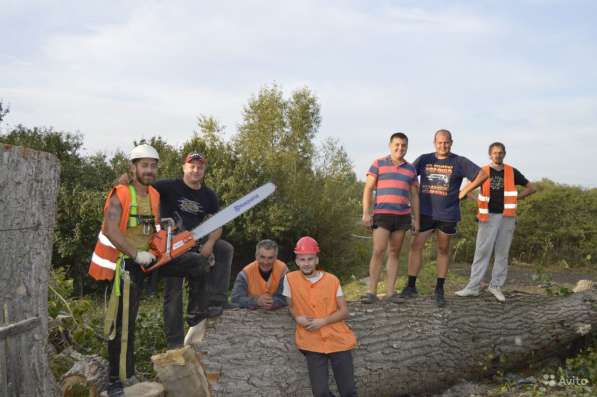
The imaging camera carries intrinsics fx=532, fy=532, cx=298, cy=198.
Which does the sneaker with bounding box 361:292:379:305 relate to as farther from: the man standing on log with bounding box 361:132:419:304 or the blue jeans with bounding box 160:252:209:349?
the blue jeans with bounding box 160:252:209:349

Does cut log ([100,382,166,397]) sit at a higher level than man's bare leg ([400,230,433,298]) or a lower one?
lower

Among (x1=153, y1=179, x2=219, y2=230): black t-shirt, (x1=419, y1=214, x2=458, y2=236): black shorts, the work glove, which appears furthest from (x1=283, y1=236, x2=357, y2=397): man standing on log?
(x1=419, y1=214, x2=458, y2=236): black shorts

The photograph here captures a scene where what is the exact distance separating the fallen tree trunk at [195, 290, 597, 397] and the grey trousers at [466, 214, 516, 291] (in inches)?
10.0

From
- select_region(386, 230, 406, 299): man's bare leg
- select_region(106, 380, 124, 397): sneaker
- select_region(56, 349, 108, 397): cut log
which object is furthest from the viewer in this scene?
select_region(386, 230, 406, 299): man's bare leg

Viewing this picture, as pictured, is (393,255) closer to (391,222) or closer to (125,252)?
(391,222)

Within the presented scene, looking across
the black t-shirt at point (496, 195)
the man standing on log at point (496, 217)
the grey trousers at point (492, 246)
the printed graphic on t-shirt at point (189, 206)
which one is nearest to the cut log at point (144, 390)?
the printed graphic on t-shirt at point (189, 206)

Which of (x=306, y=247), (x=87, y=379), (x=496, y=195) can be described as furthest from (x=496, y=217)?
(x=87, y=379)

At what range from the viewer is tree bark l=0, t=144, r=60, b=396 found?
139 inches

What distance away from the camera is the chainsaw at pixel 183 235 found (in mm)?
4172

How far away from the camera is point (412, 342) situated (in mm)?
5082

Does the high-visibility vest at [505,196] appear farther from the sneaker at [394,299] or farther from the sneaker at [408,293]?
the sneaker at [394,299]

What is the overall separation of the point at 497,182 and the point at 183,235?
140 inches

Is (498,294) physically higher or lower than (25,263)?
lower

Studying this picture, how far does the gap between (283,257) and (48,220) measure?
50.1 ft
